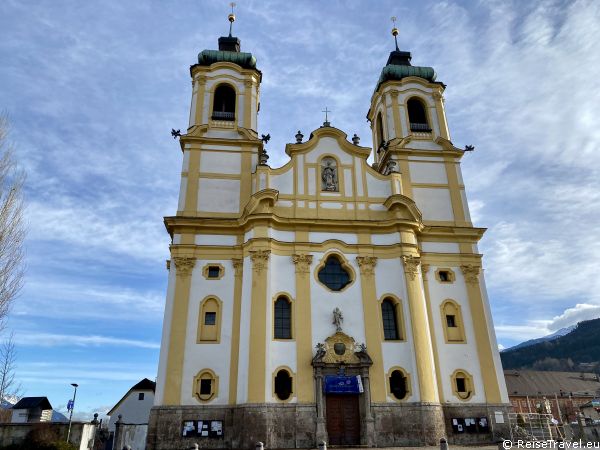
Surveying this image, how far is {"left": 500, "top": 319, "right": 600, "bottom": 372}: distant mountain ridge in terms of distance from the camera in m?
95.7

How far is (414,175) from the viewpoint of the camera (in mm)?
26656

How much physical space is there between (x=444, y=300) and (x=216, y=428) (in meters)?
12.0

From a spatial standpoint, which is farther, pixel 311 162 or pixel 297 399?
pixel 311 162

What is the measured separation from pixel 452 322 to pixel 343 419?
714 centimetres

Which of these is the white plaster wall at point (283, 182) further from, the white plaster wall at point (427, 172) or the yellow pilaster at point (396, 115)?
the yellow pilaster at point (396, 115)

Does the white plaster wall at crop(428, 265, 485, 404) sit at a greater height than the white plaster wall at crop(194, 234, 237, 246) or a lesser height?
lesser

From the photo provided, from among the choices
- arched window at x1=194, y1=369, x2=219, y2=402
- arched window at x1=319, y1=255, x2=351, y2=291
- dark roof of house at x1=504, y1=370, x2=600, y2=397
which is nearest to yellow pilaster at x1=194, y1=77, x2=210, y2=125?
arched window at x1=319, y1=255, x2=351, y2=291

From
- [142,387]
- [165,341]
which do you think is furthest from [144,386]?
[165,341]

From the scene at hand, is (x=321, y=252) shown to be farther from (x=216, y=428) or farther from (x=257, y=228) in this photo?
(x=216, y=428)

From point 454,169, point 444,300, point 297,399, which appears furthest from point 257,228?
point 454,169

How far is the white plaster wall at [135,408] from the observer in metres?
40.8

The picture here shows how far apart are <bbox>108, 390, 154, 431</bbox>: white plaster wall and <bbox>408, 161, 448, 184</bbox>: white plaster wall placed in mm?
30073

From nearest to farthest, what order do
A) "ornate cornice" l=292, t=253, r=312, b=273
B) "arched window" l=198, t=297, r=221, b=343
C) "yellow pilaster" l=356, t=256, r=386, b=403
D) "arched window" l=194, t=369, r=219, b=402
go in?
"arched window" l=194, t=369, r=219, b=402, "yellow pilaster" l=356, t=256, r=386, b=403, "arched window" l=198, t=297, r=221, b=343, "ornate cornice" l=292, t=253, r=312, b=273

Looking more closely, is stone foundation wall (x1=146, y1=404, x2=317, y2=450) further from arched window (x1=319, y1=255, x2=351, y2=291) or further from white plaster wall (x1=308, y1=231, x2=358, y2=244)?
white plaster wall (x1=308, y1=231, x2=358, y2=244)
